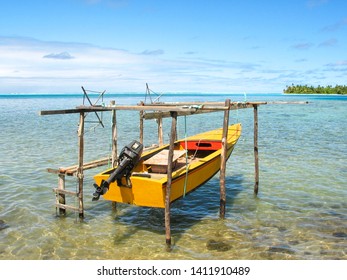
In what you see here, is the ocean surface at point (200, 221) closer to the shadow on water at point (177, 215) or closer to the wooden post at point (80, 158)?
the shadow on water at point (177, 215)

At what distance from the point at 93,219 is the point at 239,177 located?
310 inches

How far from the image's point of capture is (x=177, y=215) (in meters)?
12.1

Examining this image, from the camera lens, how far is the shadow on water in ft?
35.6

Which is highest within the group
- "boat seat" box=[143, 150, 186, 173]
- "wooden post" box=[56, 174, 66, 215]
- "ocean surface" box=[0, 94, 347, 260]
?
"boat seat" box=[143, 150, 186, 173]

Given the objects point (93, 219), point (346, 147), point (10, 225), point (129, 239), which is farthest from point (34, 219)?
point (346, 147)

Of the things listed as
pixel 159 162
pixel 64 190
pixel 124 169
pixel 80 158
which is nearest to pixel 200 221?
pixel 159 162

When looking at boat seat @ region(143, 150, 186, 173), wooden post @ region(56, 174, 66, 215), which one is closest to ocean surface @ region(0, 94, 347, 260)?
wooden post @ region(56, 174, 66, 215)

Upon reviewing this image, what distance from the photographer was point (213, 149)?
15.6m

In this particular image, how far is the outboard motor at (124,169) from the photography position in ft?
31.7

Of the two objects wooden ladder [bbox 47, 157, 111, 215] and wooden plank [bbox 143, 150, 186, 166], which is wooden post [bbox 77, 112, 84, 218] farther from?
wooden plank [bbox 143, 150, 186, 166]

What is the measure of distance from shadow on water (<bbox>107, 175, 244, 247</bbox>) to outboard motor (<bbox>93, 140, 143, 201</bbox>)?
162 cm

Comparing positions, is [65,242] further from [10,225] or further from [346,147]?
[346,147]

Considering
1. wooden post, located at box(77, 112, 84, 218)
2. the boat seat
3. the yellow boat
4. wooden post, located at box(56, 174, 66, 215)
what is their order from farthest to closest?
the boat seat → wooden post, located at box(56, 174, 66, 215) → wooden post, located at box(77, 112, 84, 218) → the yellow boat

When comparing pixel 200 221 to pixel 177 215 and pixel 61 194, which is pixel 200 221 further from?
pixel 61 194
